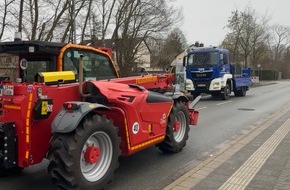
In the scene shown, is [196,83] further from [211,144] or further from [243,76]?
[211,144]

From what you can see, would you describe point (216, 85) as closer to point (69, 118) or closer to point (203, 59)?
point (203, 59)

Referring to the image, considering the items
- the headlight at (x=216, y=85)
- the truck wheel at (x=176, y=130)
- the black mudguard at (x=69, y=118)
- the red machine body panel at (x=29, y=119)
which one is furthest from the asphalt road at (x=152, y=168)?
the headlight at (x=216, y=85)

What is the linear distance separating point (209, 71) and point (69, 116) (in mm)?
17665

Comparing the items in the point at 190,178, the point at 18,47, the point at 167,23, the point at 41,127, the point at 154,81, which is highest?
the point at 167,23

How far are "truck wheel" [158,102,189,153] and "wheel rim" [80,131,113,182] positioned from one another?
200cm

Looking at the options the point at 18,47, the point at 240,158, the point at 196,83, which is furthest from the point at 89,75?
the point at 196,83

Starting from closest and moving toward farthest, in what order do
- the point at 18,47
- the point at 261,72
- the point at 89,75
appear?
the point at 18,47, the point at 89,75, the point at 261,72

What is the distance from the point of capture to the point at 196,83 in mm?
22453

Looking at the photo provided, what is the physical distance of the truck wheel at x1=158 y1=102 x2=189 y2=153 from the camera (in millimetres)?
7091

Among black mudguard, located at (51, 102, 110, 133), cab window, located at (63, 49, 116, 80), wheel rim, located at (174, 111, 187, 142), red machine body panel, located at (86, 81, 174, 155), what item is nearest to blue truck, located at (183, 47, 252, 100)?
wheel rim, located at (174, 111, 187, 142)

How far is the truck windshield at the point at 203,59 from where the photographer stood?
21672mm

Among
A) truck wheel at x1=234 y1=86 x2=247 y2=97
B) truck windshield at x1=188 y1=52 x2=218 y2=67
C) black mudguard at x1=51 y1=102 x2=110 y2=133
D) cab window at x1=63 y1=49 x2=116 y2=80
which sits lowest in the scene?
truck wheel at x1=234 y1=86 x2=247 y2=97

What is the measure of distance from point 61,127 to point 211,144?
456 centimetres

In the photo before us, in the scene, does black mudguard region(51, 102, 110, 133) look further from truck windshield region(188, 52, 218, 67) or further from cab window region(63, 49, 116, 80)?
truck windshield region(188, 52, 218, 67)
